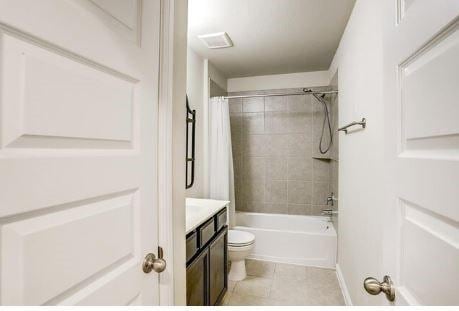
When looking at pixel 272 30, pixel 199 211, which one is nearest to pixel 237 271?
pixel 199 211

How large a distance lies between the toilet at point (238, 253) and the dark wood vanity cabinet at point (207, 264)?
0.30 metres

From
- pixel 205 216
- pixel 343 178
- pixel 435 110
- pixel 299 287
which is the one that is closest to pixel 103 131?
pixel 435 110

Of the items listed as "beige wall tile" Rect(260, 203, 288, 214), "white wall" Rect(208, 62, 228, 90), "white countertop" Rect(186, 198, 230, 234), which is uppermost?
"white wall" Rect(208, 62, 228, 90)

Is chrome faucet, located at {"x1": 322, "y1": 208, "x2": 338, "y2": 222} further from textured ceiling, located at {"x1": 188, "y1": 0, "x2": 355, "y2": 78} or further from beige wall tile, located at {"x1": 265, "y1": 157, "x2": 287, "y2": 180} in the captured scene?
textured ceiling, located at {"x1": 188, "y1": 0, "x2": 355, "y2": 78}

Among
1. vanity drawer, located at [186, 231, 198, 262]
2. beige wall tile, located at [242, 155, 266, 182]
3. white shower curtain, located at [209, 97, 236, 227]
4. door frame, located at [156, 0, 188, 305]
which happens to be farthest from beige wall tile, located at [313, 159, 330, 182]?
door frame, located at [156, 0, 188, 305]

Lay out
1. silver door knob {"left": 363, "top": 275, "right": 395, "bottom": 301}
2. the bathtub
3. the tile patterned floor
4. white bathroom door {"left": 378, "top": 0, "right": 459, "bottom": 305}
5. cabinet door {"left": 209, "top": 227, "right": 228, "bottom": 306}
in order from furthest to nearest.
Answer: the bathtub, the tile patterned floor, cabinet door {"left": 209, "top": 227, "right": 228, "bottom": 306}, silver door knob {"left": 363, "top": 275, "right": 395, "bottom": 301}, white bathroom door {"left": 378, "top": 0, "right": 459, "bottom": 305}

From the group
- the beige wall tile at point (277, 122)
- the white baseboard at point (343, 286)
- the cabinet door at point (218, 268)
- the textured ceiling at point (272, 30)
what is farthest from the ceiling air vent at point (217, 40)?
the white baseboard at point (343, 286)

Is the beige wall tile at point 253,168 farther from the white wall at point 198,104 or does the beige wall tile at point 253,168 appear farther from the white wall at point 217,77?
the white wall at point 217,77

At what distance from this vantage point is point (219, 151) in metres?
2.99

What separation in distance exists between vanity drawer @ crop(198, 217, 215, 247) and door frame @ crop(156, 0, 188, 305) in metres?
0.42

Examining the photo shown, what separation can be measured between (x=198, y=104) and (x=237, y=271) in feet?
6.37

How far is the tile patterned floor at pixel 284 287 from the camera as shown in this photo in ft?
7.13

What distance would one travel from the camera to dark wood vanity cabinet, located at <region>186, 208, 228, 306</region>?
1482 mm

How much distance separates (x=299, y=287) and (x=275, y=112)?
2330 mm
